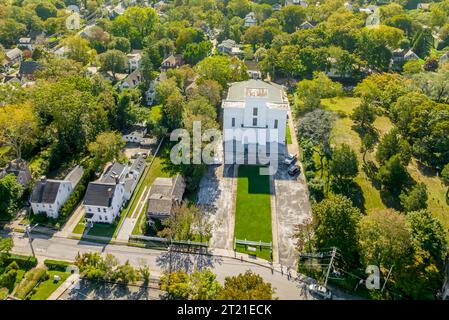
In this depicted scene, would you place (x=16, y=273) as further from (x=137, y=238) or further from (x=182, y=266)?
(x=182, y=266)

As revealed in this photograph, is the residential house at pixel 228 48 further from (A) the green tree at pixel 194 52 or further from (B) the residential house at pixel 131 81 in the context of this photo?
(B) the residential house at pixel 131 81

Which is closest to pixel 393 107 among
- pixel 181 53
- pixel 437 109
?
pixel 437 109

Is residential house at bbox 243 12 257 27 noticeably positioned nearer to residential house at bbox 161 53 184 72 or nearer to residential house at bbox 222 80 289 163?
residential house at bbox 161 53 184 72

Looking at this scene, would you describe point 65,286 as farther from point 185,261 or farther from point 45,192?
point 45,192

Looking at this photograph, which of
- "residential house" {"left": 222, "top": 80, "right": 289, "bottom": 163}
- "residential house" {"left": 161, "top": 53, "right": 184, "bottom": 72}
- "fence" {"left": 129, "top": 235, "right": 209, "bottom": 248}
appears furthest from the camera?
"residential house" {"left": 161, "top": 53, "right": 184, "bottom": 72}

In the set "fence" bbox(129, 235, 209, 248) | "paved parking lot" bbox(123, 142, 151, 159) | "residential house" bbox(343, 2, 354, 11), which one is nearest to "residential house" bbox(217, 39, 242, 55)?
"paved parking lot" bbox(123, 142, 151, 159)

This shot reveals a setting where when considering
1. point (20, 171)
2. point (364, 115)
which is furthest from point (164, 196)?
point (364, 115)

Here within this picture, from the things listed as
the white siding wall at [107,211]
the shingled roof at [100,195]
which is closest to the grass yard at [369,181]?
the white siding wall at [107,211]
